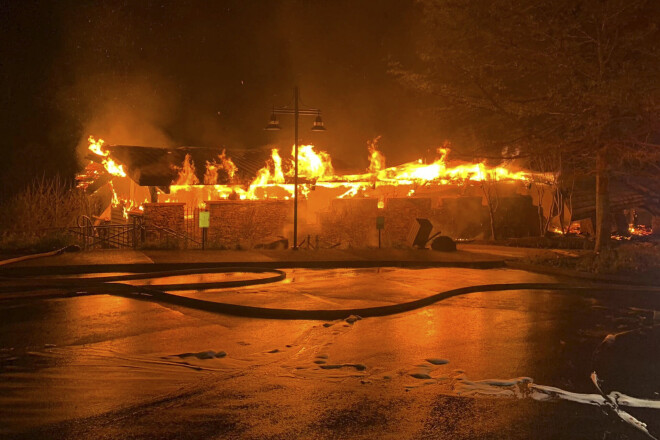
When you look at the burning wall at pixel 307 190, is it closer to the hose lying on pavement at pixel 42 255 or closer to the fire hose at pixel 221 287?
the hose lying on pavement at pixel 42 255

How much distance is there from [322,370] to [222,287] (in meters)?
6.61

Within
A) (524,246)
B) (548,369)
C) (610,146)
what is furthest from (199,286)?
(524,246)

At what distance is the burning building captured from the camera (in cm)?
2680

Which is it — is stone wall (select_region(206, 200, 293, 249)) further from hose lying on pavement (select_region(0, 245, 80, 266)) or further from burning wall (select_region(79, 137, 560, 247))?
hose lying on pavement (select_region(0, 245, 80, 266))

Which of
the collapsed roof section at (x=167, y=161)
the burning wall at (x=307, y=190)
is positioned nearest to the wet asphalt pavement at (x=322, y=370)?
the burning wall at (x=307, y=190)

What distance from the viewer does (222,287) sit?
538 inches

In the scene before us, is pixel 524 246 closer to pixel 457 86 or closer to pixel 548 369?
pixel 457 86

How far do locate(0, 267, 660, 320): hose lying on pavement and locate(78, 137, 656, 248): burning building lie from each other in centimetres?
1039

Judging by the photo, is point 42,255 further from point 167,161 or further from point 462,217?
point 462,217

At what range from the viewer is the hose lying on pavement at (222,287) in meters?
10.8

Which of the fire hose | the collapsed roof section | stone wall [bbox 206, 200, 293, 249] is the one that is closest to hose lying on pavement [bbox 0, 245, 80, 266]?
the fire hose

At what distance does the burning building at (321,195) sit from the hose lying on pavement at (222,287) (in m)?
10.4

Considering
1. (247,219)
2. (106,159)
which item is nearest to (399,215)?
(247,219)

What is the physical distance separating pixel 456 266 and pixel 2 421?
15.0 m
